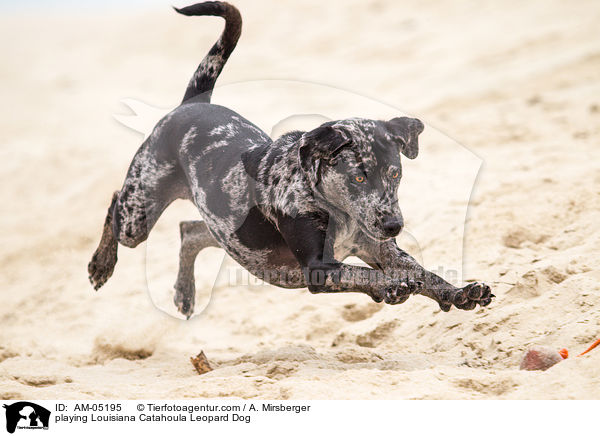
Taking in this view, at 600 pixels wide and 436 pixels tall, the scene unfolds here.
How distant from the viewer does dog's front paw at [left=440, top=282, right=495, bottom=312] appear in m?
3.65

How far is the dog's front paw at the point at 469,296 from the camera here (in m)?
3.65

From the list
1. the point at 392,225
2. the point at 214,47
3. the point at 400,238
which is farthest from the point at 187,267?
the point at 392,225

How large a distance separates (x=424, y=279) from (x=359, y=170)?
2.38ft

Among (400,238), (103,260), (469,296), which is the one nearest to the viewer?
(469,296)

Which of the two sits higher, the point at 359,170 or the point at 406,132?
the point at 406,132

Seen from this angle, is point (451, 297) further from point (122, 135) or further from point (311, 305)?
point (122, 135)

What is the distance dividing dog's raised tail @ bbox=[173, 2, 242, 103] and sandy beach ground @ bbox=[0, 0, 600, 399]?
165 mm

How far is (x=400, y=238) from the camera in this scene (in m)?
6.19

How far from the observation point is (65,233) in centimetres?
784

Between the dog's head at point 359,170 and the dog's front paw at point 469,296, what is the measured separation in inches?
18.3

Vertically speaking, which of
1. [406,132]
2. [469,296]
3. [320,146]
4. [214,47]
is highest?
[214,47]

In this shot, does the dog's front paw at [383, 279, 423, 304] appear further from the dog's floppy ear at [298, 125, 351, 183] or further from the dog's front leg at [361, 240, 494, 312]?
the dog's floppy ear at [298, 125, 351, 183]

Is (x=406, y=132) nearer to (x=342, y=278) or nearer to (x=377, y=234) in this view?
(x=377, y=234)

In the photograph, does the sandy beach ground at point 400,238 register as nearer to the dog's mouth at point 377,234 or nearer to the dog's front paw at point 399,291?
the dog's front paw at point 399,291
